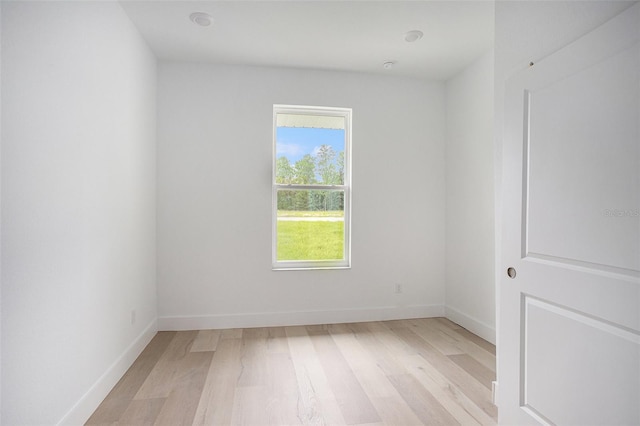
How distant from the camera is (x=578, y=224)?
4.82 ft

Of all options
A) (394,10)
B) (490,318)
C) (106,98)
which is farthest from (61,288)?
(490,318)

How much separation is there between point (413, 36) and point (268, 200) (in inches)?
78.8

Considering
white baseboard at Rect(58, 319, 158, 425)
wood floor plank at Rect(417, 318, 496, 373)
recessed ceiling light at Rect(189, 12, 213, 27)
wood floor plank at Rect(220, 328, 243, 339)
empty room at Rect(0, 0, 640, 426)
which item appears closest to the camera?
empty room at Rect(0, 0, 640, 426)

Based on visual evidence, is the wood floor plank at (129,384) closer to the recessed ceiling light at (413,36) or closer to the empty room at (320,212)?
the empty room at (320,212)

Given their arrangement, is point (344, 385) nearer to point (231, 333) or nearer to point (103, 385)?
point (231, 333)

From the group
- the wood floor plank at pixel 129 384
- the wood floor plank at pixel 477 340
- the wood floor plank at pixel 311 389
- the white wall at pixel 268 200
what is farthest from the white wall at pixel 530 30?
the wood floor plank at pixel 129 384

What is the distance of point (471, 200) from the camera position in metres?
3.47

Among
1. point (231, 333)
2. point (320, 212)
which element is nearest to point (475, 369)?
point (320, 212)

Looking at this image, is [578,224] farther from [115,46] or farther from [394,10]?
[115,46]

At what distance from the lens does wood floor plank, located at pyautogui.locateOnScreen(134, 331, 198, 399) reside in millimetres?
2285

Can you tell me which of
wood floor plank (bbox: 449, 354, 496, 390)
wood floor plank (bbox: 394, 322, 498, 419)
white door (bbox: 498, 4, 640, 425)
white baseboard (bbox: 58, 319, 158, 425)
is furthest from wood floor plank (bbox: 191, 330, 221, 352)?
white door (bbox: 498, 4, 640, 425)

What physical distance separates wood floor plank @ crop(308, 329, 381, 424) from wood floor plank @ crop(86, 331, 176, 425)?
4.28 feet

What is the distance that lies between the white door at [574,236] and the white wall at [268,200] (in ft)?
6.41

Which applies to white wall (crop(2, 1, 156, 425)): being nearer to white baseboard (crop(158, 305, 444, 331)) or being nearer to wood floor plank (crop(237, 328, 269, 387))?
white baseboard (crop(158, 305, 444, 331))
